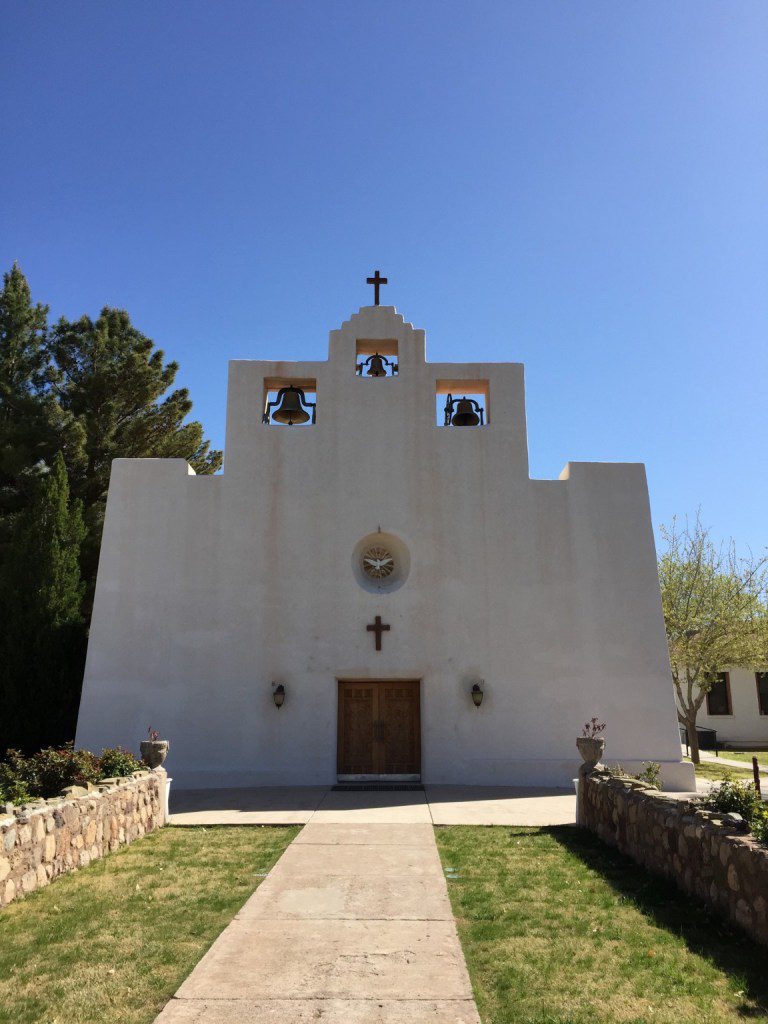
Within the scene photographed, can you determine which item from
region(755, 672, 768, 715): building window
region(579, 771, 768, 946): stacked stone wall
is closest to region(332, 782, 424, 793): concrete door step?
region(579, 771, 768, 946): stacked stone wall

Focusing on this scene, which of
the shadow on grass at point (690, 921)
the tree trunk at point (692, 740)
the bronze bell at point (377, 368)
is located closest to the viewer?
the shadow on grass at point (690, 921)

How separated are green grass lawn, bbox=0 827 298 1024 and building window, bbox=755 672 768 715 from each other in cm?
2370

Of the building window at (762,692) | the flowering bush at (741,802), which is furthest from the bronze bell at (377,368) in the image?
the building window at (762,692)

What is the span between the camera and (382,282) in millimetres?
15484

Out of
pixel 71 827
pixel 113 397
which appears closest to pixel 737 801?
pixel 71 827

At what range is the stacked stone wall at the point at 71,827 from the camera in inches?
248

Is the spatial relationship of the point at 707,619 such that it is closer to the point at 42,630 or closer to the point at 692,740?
the point at 692,740

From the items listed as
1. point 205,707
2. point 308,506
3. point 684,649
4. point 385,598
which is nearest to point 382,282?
point 308,506

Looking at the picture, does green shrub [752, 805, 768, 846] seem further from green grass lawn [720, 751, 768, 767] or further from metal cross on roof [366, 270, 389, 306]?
green grass lawn [720, 751, 768, 767]

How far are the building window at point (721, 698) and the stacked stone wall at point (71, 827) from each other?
2299 centimetres

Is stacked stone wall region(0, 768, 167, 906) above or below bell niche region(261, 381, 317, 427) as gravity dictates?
below

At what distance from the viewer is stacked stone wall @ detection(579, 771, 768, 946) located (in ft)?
16.5

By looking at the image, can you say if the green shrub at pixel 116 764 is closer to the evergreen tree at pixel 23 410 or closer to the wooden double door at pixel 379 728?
the wooden double door at pixel 379 728

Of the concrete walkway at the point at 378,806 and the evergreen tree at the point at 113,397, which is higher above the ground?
the evergreen tree at the point at 113,397
